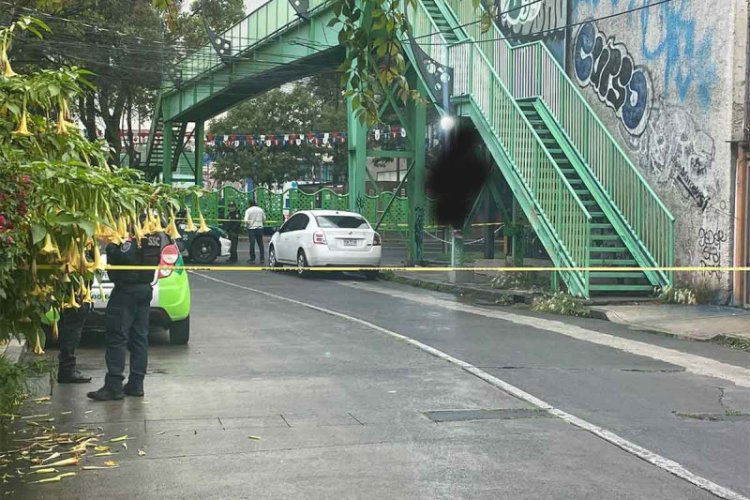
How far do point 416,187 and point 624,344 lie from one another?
11.8 meters

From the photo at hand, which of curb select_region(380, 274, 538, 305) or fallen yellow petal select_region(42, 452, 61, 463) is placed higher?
curb select_region(380, 274, 538, 305)

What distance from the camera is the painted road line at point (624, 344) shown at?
30.2ft

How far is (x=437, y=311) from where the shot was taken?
1422 centimetres

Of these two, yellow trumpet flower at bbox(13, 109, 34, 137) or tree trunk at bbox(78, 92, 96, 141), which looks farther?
tree trunk at bbox(78, 92, 96, 141)

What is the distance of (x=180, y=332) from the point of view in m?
10.5

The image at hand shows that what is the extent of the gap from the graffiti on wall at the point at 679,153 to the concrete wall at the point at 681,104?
0.02m

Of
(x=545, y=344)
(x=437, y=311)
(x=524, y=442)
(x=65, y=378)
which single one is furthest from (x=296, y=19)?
(x=524, y=442)

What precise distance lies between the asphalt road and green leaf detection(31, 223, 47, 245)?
60.8 inches

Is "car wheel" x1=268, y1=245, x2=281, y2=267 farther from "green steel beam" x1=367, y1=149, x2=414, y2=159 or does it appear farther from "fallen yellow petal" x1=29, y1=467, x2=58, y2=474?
"fallen yellow petal" x1=29, y1=467, x2=58, y2=474

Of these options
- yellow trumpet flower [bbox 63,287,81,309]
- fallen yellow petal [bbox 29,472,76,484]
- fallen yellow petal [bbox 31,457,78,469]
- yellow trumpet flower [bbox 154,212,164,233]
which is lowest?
fallen yellow petal [bbox 29,472,76,484]

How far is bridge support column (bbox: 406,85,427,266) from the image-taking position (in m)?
22.2

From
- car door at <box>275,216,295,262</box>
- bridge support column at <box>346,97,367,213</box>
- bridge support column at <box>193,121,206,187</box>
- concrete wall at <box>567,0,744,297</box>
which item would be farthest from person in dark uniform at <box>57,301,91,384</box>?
bridge support column at <box>193,121,206,187</box>

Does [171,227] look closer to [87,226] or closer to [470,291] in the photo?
[87,226]

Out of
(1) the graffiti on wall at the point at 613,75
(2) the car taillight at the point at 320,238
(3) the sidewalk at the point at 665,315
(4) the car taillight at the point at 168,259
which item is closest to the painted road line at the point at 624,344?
(3) the sidewalk at the point at 665,315
